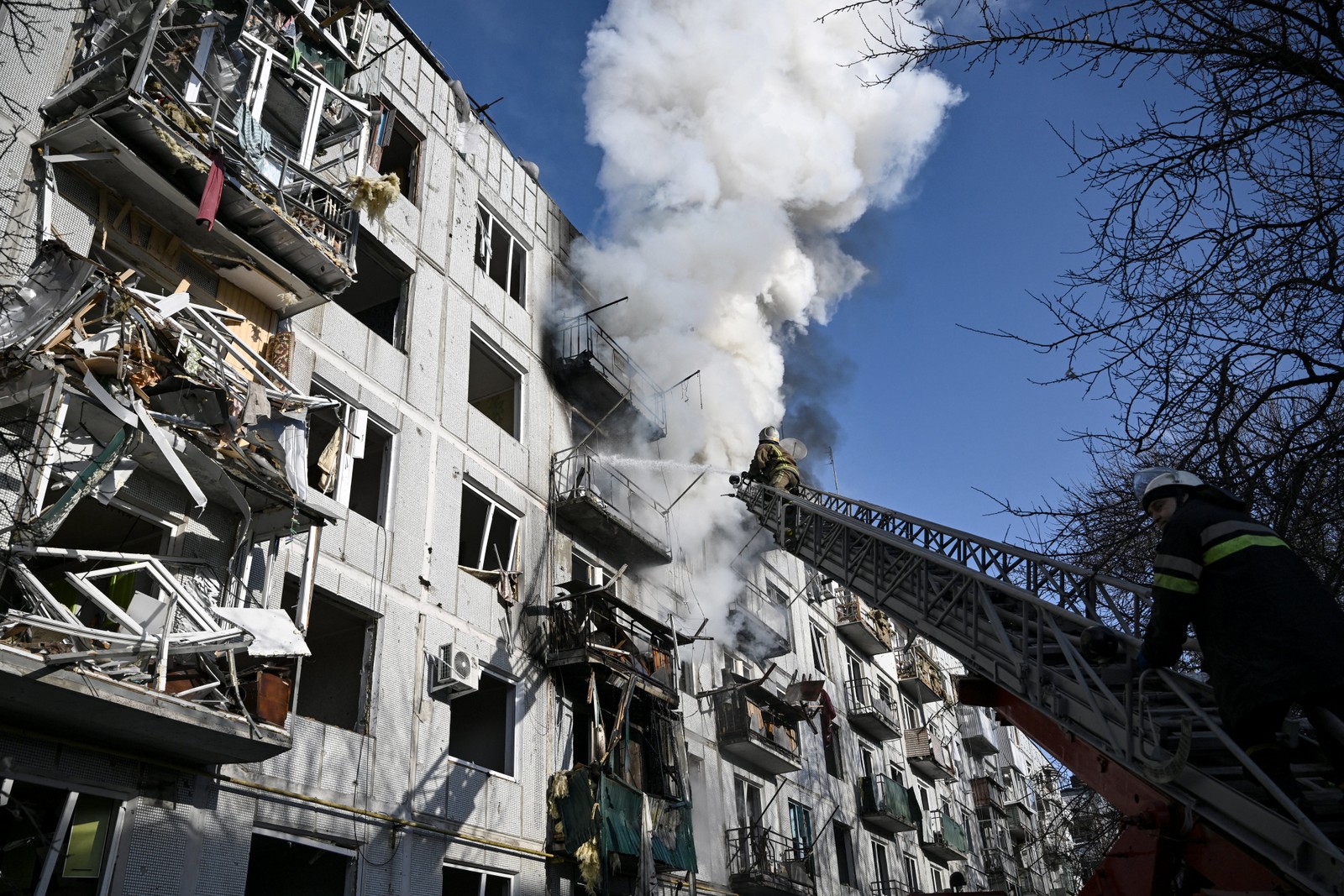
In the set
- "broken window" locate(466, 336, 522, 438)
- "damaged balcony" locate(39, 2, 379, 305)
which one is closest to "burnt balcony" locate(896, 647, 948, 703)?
"broken window" locate(466, 336, 522, 438)

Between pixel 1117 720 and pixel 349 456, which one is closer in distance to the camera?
pixel 1117 720

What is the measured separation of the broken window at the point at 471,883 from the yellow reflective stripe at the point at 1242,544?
10130mm

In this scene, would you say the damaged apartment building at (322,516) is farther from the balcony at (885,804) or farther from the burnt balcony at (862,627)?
the burnt balcony at (862,627)

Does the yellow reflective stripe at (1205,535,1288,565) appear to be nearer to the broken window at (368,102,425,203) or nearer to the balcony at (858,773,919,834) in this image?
the broken window at (368,102,425,203)

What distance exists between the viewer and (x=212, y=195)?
1043 cm

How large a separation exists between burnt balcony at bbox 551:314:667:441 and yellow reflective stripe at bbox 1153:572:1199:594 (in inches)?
532

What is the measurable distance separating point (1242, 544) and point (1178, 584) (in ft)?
1.25

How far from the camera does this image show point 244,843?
9125mm

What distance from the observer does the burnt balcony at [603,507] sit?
680 inches

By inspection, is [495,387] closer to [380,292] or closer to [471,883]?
[380,292]

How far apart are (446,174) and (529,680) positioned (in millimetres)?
9383

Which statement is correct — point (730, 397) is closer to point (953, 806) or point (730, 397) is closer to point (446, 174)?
point (446, 174)

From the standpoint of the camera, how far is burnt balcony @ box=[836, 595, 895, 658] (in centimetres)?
2992

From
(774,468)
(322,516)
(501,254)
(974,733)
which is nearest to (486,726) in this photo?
(322,516)
